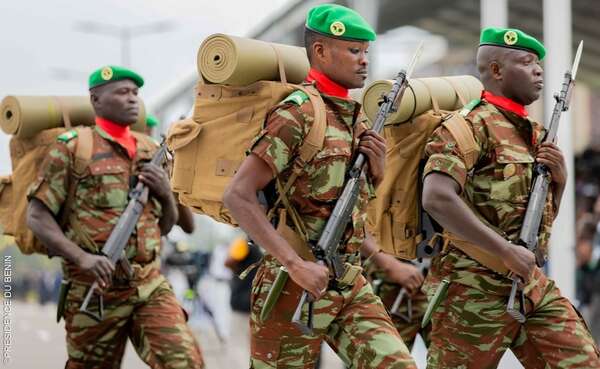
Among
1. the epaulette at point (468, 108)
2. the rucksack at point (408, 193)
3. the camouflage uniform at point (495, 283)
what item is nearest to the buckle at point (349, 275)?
the camouflage uniform at point (495, 283)

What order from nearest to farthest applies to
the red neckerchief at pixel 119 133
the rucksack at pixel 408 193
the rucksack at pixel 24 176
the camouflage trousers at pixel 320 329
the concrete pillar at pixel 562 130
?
the camouflage trousers at pixel 320 329
the rucksack at pixel 408 193
the red neckerchief at pixel 119 133
the rucksack at pixel 24 176
the concrete pillar at pixel 562 130

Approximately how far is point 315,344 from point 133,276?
6.70 feet

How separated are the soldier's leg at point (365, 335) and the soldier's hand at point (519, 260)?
22.1 inches

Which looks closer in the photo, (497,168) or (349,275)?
(349,275)

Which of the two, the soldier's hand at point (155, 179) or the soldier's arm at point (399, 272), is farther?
the soldier's arm at point (399, 272)

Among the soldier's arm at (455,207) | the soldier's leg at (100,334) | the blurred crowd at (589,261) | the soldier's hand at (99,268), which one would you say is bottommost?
the blurred crowd at (589,261)

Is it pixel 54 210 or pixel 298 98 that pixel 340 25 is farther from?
pixel 54 210

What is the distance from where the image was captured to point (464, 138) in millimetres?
5223

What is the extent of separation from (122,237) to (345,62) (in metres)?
2.17

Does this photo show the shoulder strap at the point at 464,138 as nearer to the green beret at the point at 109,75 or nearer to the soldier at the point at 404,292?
the soldier at the point at 404,292

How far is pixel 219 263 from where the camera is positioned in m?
15.5

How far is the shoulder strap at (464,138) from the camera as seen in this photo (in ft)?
17.0

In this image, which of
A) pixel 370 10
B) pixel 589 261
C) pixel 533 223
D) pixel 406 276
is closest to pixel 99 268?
pixel 406 276

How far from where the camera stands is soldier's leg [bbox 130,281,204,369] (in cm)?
630
